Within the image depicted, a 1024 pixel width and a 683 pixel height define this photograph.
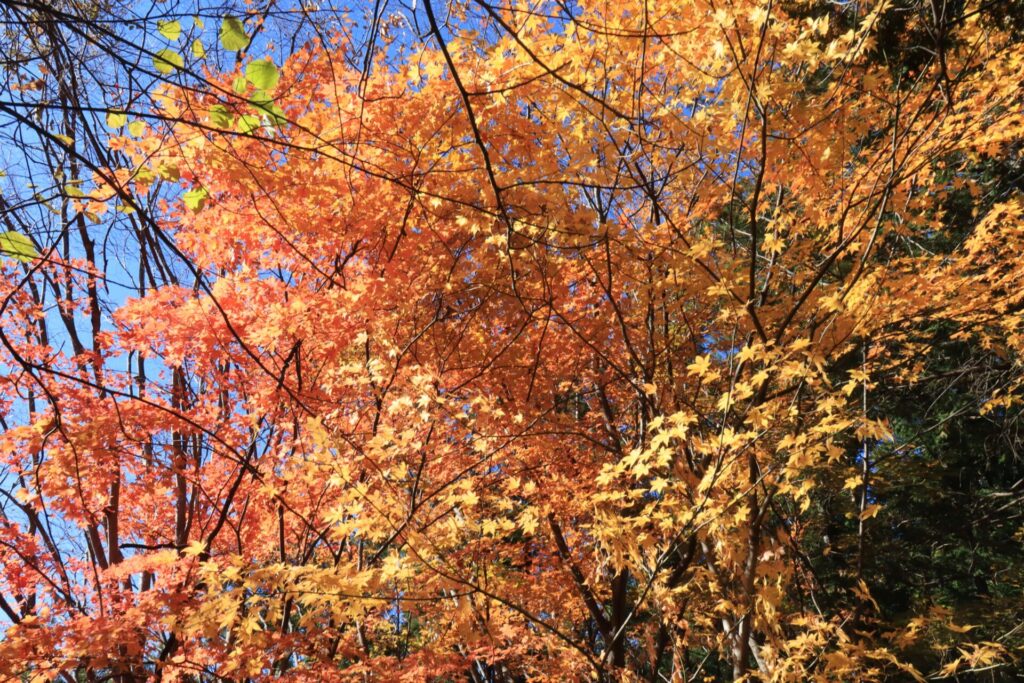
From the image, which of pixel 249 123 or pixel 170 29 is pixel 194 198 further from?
pixel 170 29

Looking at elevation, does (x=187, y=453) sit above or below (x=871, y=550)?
above

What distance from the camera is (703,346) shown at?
7.99 m

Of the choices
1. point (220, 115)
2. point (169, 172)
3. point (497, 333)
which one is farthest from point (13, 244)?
point (497, 333)

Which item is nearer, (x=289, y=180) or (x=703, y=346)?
(x=289, y=180)

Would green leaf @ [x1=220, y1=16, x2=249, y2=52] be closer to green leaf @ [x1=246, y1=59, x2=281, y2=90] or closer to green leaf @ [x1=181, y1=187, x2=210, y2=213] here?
green leaf @ [x1=246, y1=59, x2=281, y2=90]

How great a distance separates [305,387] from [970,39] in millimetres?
6652

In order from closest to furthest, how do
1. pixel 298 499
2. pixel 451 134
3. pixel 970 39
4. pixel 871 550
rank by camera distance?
pixel 451 134
pixel 970 39
pixel 298 499
pixel 871 550

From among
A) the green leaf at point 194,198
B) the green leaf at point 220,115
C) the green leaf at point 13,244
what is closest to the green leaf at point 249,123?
the green leaf at point 220,115

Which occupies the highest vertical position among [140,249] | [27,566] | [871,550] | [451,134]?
[140,249]

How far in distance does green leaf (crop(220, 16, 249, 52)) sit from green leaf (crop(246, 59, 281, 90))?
167 millimetres

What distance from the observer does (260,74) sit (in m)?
1.63

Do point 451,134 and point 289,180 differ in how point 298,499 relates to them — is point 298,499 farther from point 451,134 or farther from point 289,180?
point 451,134

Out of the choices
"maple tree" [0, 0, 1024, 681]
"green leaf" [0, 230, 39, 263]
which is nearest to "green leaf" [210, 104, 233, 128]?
"maple tree" [0, 0, 1024, 681]

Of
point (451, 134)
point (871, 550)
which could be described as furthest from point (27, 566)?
point (871, 550)
